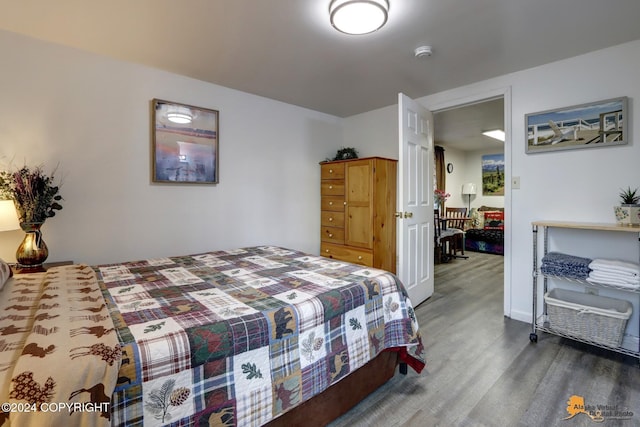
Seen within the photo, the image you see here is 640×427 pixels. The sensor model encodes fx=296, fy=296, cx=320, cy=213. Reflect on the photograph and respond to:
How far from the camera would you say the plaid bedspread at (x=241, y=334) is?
37.7 inches

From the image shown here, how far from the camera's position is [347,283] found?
64.1 inches

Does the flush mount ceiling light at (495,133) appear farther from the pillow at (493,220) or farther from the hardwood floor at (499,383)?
the hardwood floor at (499,383)

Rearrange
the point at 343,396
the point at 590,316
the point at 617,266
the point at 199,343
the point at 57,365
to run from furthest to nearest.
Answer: the point at 590,316, the point at 617,266, the point at 343,396, the point at 199,343, the point at 57,365

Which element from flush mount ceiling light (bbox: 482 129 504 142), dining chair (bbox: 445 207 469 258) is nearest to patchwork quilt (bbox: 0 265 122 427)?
dining chair (bbox: 445 207 469 258)

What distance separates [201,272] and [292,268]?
59cm

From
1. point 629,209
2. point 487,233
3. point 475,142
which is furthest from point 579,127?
point 475,142

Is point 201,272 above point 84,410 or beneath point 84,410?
above

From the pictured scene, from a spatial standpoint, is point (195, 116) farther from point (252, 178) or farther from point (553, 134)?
point (553, 134)

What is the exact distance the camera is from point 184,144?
111 inches

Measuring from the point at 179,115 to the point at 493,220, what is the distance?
641cm

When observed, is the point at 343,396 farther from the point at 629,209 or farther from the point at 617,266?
the point at 629,209

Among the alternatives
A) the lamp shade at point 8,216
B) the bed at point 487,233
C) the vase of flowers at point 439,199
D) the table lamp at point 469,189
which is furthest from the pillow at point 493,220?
the lamp shade at point 8,216

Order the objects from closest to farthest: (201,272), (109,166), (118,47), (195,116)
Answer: (201,272)
(118,47)
(109,166)
(195,116)

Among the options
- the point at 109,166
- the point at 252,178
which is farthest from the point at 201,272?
the point at 252,178
